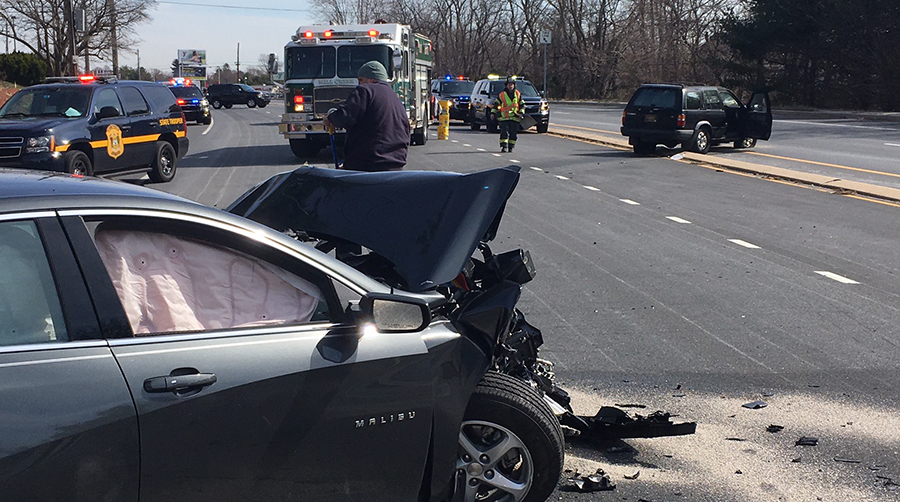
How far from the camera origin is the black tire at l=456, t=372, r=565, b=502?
3.58 meters

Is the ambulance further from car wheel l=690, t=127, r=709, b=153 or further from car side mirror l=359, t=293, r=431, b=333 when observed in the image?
car side mirror l=359, t=293, r=431, b=333

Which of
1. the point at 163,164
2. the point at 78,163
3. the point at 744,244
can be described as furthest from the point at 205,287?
the point at 163,164

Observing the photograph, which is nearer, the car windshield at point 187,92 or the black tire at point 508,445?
the black tire at point 508,445

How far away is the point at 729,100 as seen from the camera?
21.9 meters

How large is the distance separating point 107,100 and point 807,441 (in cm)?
1261

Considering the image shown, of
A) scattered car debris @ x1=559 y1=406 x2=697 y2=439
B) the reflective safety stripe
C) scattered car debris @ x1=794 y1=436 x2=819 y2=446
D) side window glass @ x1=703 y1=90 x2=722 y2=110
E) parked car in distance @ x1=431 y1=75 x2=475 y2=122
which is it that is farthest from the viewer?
parked car in distance @ x1=431 y1=75 x2=475 y2=122

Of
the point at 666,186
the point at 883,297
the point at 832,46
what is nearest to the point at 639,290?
the point at 883,297

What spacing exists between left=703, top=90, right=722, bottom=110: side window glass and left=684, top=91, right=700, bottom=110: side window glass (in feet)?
0.98

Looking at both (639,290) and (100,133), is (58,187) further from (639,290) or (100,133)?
(100,133)

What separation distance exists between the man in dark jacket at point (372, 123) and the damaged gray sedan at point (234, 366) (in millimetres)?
4393

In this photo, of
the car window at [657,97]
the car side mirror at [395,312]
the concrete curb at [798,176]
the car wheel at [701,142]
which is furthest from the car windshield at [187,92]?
the car side mirror at [395,312]

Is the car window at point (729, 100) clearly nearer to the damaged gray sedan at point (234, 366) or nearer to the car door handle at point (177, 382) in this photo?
the damaged gray sedan at point (234, 366)

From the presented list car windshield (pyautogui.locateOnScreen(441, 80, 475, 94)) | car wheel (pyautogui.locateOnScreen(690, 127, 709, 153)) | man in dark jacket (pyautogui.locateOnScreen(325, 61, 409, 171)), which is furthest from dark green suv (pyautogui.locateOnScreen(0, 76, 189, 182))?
car windshield (pyautogui.locateOnScreen(441, 80, 475, 94))

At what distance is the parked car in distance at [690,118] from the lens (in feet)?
67.4
